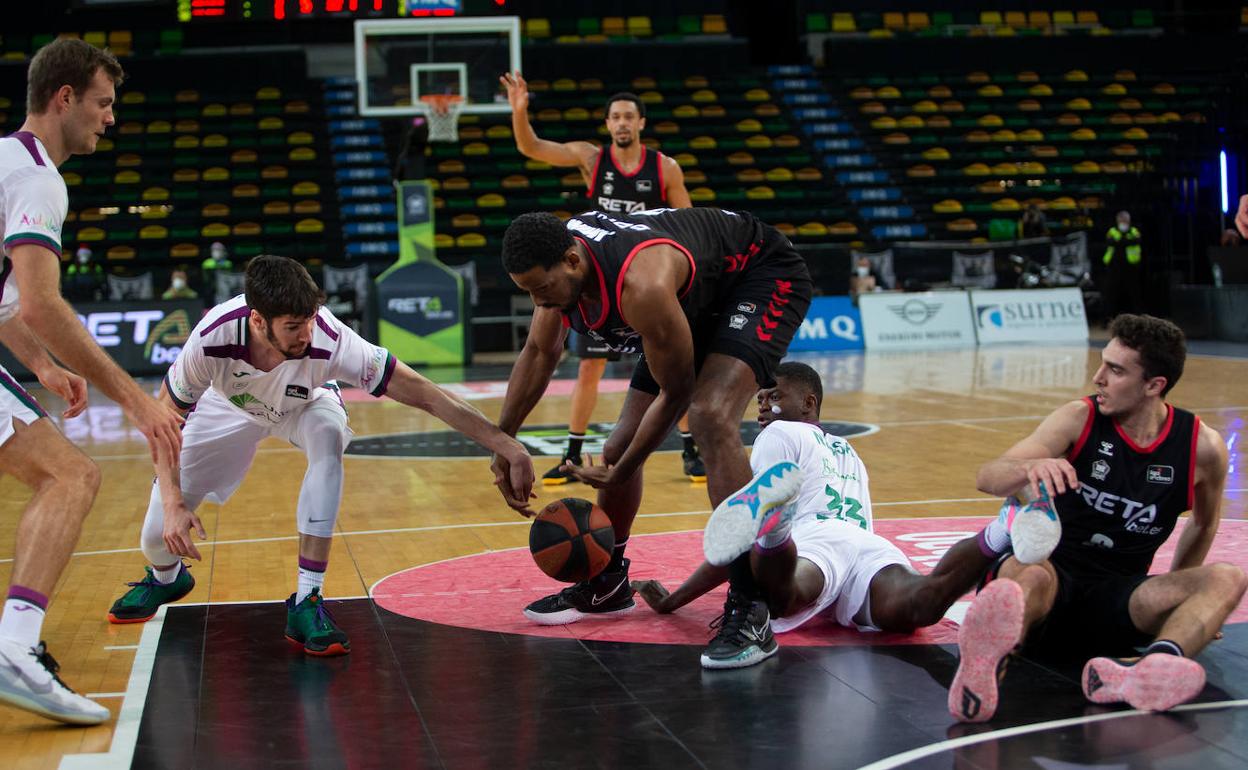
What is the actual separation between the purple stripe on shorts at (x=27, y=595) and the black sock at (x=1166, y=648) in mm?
2946

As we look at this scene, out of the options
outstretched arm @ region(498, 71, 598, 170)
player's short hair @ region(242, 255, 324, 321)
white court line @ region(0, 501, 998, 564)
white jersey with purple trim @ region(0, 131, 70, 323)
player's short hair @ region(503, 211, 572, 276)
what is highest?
outstretched arm @ region(498, 71, 598, 170)

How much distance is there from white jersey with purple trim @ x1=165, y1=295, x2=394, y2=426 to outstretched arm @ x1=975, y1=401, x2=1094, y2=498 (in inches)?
75.3

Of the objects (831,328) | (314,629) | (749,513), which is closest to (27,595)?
(314,629)

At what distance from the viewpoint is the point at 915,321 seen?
758 inches

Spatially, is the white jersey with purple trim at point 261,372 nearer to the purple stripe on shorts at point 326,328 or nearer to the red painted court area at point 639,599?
the purple stripe on shorts at point 326,328

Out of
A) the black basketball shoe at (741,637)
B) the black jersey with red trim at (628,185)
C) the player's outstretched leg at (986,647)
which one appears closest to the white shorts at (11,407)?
the black basketball shoe at (741,637)

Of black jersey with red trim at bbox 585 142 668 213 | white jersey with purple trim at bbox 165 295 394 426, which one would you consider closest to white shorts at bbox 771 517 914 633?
white jersey with purple trim at bbox 165 295 394 426

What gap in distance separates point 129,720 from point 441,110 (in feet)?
42.7

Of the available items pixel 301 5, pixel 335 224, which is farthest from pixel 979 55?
pixel 301 5

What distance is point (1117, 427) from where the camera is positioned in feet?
12.8

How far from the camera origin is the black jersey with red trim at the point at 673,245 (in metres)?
4.06

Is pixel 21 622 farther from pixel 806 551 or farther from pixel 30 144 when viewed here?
pixel 806 551

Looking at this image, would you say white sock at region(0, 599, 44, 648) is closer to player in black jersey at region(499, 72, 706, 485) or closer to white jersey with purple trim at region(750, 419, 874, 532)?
white jersey with purple trim at region(750, 419, 874, 532)

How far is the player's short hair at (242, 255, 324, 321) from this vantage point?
394 cm
